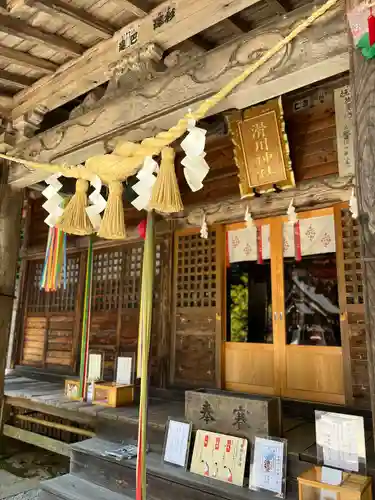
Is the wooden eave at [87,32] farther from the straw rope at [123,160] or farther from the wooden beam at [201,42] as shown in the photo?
the straw rope at [123,160]

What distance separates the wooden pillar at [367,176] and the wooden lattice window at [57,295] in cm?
647

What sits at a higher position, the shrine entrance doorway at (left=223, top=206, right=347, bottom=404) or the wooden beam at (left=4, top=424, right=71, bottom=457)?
the shrine entrance doorway at (left=223, top=206, right=347, bottom=404)

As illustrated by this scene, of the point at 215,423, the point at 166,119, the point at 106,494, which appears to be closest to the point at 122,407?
the point at 106,494

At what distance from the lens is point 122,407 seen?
479 cm

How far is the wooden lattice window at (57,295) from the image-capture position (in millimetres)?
7277

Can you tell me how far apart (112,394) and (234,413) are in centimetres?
217

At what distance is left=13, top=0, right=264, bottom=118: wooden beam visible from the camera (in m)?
2.47

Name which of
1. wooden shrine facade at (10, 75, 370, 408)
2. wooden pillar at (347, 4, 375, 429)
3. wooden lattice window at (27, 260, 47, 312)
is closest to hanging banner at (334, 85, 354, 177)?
wooden shrine facade at (10, 75, 370, 408)

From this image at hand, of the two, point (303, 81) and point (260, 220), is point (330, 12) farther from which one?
point (260, 220)

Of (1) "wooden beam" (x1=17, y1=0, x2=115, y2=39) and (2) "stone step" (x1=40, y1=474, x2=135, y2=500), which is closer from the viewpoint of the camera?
(1) "wooden beam" (x1=17, y1=0, x2=115, y2=39)

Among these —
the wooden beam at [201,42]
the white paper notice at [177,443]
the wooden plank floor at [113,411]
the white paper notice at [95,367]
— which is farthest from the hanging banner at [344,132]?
the white paper notice at [95,367]

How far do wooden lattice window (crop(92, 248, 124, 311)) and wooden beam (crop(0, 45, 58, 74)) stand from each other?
362cm

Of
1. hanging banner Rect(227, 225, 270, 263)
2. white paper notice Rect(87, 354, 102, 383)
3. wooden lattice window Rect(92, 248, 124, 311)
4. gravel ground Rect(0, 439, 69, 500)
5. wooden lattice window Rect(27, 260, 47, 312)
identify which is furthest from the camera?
wooden lattice window Rect(27, 260, 47, 312)

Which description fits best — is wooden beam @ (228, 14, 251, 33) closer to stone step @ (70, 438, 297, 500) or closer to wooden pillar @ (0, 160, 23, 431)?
wooden pillar @ (0, 160, 23, 431)
